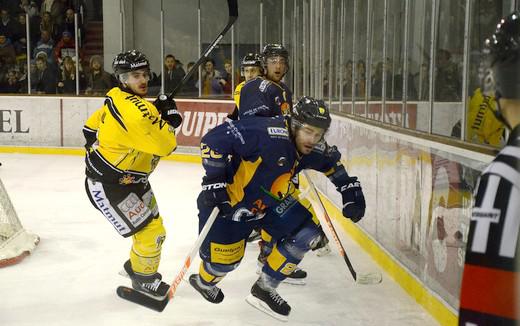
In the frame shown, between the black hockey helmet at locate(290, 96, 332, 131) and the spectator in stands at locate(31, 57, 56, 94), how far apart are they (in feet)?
20.7

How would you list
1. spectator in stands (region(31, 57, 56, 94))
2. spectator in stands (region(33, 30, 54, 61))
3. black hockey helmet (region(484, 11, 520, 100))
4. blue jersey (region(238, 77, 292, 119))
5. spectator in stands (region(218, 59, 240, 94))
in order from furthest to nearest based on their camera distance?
spectator in stands (region(33, 30, 54, 61)), spectator in stands (region(31, 57, 56, 94)), spectator in stands (region(218, 59, 240, 94)), blue jersey (region(238, 77, 292, 119)), black hockey helmet (region(484, 11, 520, 100))

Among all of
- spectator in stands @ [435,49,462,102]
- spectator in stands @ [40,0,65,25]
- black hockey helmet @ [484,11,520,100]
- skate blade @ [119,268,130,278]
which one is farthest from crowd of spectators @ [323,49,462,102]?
spectator in stands @ [40,0,65,25]

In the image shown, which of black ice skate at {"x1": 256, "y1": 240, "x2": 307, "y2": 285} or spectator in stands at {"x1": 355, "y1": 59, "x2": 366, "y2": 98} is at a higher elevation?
spectator in stands at {"x1": 355, "y1": 59, "x2": 366, "y2": 98}

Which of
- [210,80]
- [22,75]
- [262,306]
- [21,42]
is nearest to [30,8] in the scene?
[21,42]

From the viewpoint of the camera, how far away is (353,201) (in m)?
2.71

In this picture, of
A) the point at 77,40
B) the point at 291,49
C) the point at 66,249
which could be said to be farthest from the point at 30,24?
the point at 66,249

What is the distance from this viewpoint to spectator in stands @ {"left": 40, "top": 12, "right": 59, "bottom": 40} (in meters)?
8.62

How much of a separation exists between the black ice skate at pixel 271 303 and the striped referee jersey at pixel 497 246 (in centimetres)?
187

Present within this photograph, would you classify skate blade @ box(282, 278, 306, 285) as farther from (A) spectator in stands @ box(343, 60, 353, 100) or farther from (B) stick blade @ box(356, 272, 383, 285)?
(A) spectator in stands @ box(343, 60, 353, 100)

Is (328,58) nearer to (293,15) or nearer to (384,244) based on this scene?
(293,15)

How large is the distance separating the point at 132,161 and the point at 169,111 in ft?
0.98

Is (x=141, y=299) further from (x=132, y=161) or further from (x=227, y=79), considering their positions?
(x=227, y=79)

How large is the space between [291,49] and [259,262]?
4084mm

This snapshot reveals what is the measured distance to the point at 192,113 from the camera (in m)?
7.77
